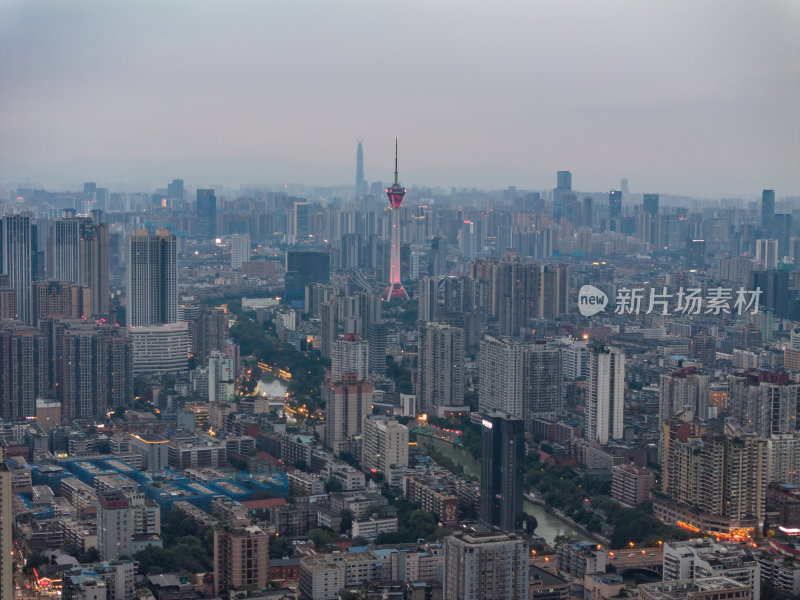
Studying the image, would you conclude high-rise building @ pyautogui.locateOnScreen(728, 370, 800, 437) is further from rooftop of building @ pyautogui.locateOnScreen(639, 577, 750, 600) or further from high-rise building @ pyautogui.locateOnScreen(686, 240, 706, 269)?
A: high-rise building @ pyautogui.locateOnScreen(686, 240, 706, 269)

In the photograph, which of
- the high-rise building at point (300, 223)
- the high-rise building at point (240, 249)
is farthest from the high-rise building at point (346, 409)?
the high-rise building at point (300, 223)

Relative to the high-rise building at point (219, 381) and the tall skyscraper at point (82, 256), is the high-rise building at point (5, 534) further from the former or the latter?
the tall skyscraper at point (82, 256)

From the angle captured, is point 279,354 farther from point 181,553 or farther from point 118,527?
point 181,553

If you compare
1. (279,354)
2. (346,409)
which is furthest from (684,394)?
(279,354)

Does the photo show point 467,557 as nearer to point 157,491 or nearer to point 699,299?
point 157,491

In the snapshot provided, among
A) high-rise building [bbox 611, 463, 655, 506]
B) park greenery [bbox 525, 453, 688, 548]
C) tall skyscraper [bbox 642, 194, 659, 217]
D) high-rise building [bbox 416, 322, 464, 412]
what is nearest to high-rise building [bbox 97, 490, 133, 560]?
park greenery [bbox 525, 453, 688, 548]
